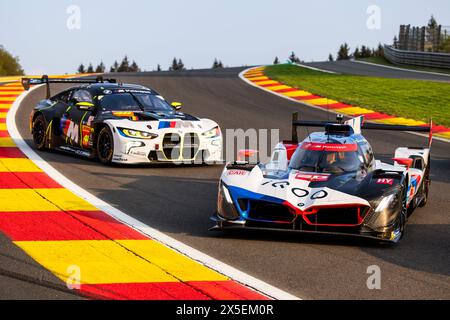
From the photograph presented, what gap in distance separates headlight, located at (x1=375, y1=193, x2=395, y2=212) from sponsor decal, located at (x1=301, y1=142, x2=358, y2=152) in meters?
1.46

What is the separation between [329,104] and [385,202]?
48.5 ft

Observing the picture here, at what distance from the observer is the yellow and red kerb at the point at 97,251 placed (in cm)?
703

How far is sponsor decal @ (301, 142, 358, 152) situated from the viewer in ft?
34.2

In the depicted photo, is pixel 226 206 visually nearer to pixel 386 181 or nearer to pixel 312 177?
pixel 312 177

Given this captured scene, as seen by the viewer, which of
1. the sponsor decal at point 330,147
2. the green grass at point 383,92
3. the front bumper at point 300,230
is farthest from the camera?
the green grass at point 383,92

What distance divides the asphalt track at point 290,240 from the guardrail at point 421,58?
19993mm

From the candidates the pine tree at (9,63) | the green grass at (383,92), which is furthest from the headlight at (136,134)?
the pine tree at (9,63)

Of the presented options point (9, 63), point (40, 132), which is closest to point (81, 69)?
→ point (9, 63)

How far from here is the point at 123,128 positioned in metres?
14.0

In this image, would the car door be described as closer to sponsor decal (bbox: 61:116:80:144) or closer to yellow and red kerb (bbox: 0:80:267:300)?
sponsor decal (bbox: 61:116:80:144)

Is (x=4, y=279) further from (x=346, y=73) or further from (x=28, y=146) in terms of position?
(x=346, y=73)

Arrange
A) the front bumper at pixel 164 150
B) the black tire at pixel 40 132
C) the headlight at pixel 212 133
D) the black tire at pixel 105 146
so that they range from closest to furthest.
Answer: the front bumper at pixel 164 150 → the black tire at pixel 105 146 → the headlight at pixel 212 133 → the black tire at pixel 40 132

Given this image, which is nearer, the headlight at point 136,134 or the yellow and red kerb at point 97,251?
the yellow and red kerb at point 97,251

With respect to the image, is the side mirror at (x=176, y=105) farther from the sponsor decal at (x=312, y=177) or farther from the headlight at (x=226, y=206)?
the headlight at (x=226, y=206)
